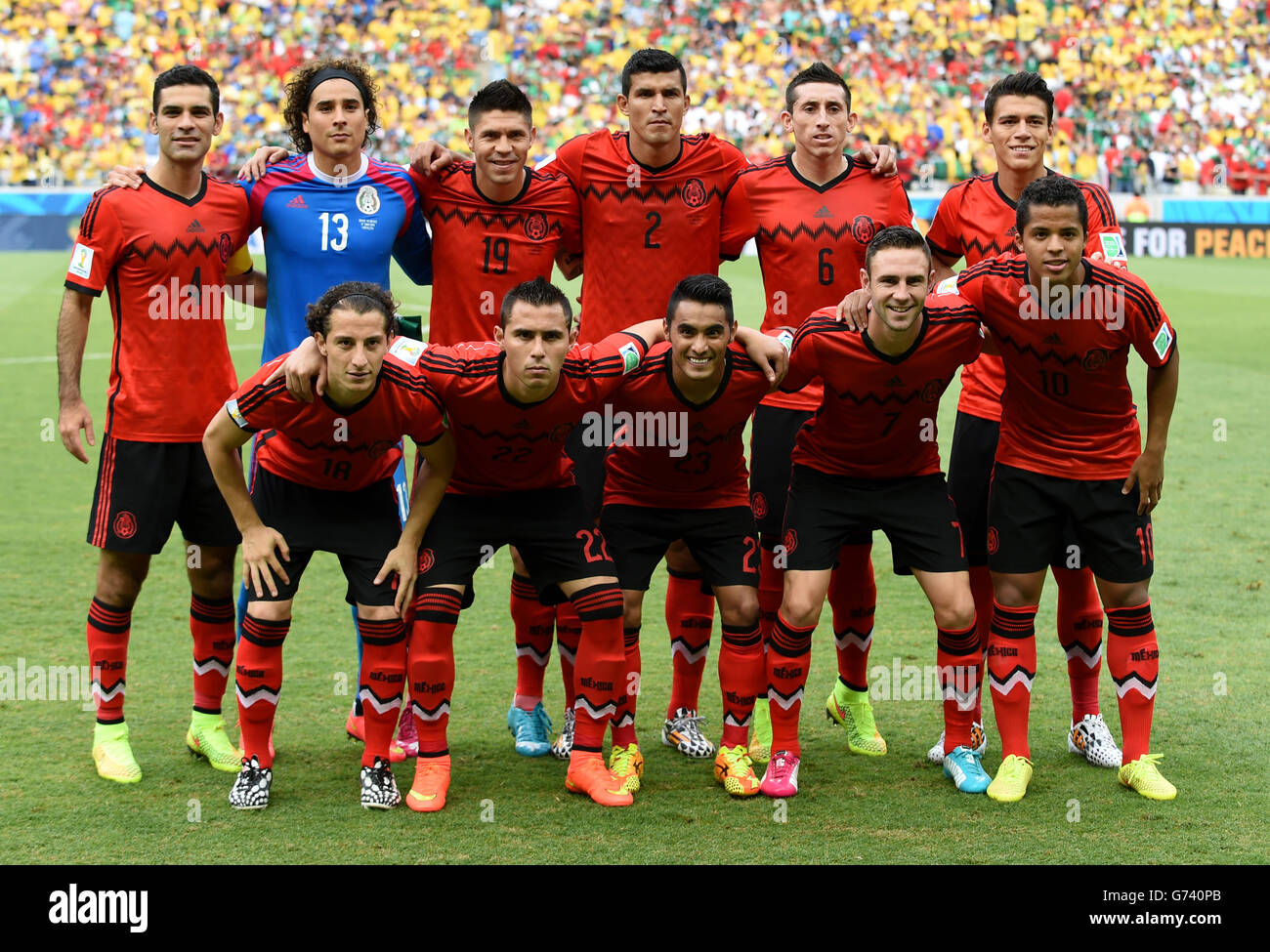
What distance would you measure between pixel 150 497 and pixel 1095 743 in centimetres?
350

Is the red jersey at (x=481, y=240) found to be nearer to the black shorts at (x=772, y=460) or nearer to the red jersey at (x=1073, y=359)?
the black shorts at (x=772, y=460)

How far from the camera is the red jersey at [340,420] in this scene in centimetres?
462

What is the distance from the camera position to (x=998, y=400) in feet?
17.5

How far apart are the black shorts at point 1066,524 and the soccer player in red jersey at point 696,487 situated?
2.88 ft

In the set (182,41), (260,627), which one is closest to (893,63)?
(182,41)

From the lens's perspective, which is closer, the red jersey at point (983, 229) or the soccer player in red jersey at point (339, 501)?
the soccer player in red jersey at point (339, 501)

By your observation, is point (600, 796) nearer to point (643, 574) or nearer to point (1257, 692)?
point (643, 574)

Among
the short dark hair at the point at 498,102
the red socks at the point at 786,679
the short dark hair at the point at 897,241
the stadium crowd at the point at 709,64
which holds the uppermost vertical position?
the stadium crowd at the point at 709,64

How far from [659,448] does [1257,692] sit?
2759 millimetres

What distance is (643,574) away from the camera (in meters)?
5.09

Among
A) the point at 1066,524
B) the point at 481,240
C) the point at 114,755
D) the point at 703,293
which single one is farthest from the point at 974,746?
the point at 114,755

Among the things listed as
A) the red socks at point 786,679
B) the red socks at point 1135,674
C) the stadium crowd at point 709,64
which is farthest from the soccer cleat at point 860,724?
the stadium crowd at point 709,64

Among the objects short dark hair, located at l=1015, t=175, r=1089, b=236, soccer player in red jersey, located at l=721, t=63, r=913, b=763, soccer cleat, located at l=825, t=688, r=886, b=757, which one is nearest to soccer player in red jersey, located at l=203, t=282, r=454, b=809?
soccer player in red jersey, located at l=721, t=63, r=913, b=763

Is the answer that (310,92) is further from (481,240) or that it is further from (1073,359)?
(1073,359)
